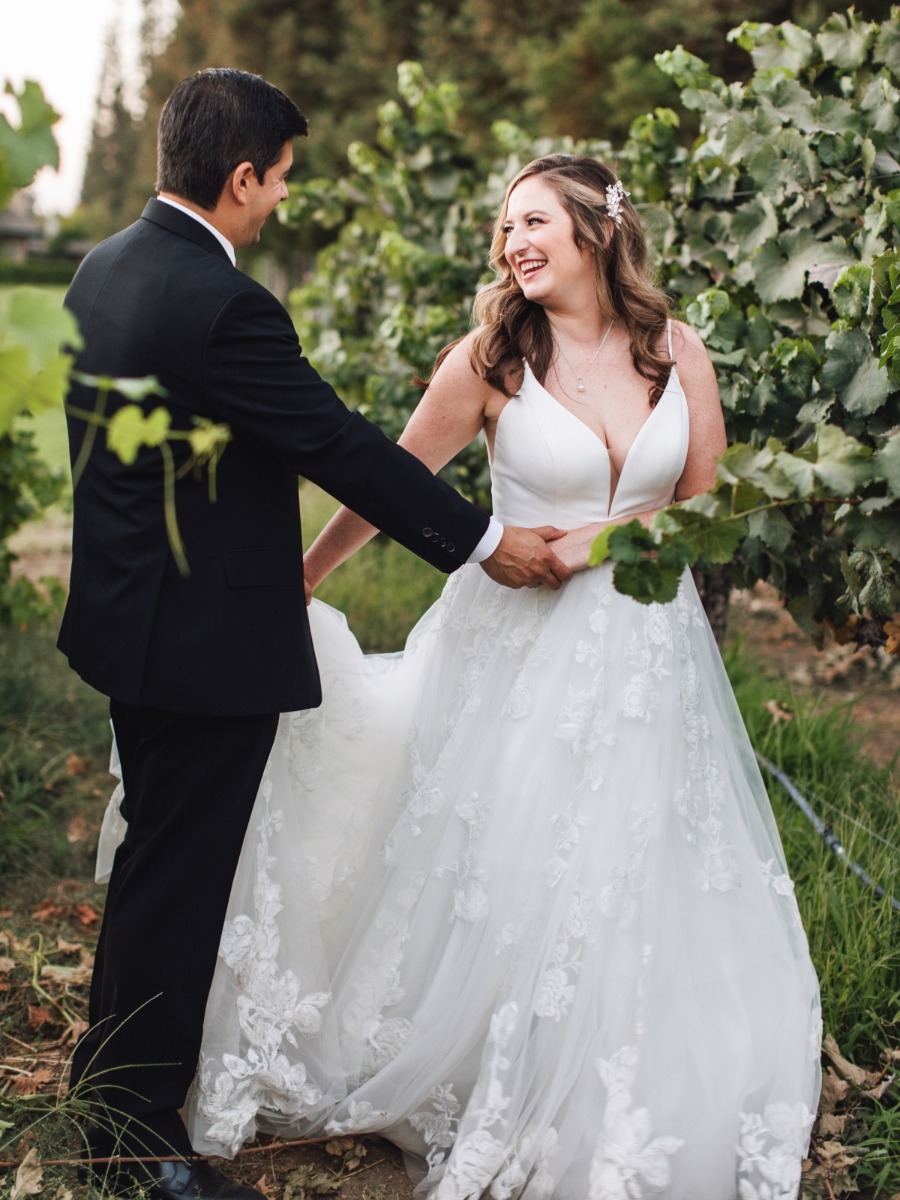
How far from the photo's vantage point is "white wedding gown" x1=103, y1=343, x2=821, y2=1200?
8.46ft

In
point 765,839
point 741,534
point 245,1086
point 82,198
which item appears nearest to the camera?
point 741,534

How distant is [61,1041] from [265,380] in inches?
78.8

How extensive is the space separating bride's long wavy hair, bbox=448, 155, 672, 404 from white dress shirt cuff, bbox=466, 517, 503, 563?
35 centimetres

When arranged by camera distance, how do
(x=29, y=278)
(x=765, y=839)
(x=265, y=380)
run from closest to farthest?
(x=265, y=380) < (x=765, y=839) < (x=29, y=278)

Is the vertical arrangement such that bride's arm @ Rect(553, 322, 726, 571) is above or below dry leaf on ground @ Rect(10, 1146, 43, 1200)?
above

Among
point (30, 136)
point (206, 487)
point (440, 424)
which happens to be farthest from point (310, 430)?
point (30, 136)

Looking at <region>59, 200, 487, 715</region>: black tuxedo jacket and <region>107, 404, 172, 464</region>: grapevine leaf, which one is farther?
<region>59, 200, 487, 715</region>: black tuxedo jacket

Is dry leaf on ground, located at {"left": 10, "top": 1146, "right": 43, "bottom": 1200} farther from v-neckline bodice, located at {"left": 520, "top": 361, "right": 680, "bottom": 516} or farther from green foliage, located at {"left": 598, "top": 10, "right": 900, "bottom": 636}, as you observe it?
green foliage, located at {"left": 598, "top": 10, "right": 900, "bottom": 636}

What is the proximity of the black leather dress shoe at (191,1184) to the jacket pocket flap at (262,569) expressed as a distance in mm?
1299

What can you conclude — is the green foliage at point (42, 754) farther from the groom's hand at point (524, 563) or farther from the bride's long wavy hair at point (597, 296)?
the bride's long wavy hair at point (597, 296)

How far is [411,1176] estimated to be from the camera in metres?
2.76

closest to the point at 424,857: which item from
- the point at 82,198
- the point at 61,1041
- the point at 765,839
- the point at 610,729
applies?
the point at 610,729

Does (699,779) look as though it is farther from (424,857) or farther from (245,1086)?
(245,1086)

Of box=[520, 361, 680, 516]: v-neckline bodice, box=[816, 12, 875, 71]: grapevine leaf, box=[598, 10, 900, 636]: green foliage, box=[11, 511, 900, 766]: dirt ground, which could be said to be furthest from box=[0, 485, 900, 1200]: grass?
box=[816, 12, 875, 71]: grapevine leaf
